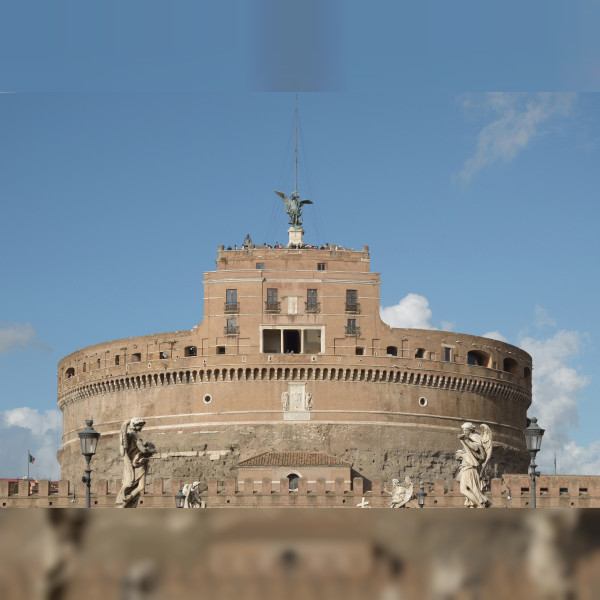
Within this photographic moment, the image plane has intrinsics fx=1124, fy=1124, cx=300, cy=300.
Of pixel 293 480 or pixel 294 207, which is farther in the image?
pixel 294 207

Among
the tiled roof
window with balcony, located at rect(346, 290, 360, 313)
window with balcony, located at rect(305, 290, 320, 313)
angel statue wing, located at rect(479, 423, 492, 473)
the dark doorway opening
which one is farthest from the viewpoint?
the dark doorway opening

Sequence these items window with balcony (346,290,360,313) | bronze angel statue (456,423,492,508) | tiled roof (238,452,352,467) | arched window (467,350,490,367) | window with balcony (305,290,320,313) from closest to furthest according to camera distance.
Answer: bronze angel statue (456,423,492,508) → tiled roof (238,452,352,467) → window with balcony (305,290,320,313) → window with balcony (346,290,360,313) → arched window (467,350,490,367)

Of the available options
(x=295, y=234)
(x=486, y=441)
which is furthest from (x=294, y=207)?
(x=486, y=441)

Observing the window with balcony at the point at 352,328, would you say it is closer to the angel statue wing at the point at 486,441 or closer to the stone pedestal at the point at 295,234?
the stone pedestal at the point at 295,234

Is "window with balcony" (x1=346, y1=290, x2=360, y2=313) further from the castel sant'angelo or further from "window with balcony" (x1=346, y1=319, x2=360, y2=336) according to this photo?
"window with balcony" (x1=346, y1=319, x2=360, y2=336)

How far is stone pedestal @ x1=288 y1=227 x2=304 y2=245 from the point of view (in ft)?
273

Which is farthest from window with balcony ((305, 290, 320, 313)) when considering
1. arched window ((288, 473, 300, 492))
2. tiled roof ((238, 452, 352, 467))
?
arched window ((288, 473, 300, 492))

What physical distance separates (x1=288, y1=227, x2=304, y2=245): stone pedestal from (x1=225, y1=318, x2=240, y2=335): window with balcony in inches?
441

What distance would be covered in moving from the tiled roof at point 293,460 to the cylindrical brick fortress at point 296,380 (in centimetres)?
107

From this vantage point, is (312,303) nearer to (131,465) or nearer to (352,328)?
(352,328)

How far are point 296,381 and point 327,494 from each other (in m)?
9.85

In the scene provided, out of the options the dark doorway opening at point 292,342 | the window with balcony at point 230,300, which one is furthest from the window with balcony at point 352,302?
the window with balcony at point 230,300

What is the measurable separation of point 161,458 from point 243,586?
233 ft

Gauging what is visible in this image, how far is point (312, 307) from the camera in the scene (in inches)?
2911
